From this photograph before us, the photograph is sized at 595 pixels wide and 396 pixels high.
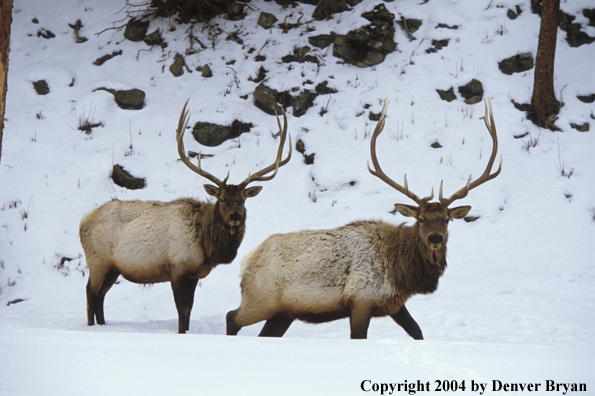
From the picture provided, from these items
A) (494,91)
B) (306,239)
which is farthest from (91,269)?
(494,91)

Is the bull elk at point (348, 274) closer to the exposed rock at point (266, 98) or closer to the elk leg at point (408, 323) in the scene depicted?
the elk leg at point (408, 323)

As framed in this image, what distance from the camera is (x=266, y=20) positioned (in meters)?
14.8

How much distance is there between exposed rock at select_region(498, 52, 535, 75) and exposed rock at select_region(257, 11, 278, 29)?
567 centimetres

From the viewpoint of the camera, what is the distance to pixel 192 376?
10.8ft

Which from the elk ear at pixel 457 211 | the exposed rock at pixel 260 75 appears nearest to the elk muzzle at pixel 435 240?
the elk ear at pixel 457 211

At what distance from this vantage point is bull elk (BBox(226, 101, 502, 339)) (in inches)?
229

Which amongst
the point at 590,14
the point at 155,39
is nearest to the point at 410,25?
the point at 590,14

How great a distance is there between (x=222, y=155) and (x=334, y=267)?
20.8ft

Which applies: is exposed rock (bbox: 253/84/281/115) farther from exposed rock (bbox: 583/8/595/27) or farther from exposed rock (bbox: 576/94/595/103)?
exposed rock (bbox: 583/8/595/27)

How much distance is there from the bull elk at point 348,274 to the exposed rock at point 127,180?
17.7ft

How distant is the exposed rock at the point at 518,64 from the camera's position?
1283 cm

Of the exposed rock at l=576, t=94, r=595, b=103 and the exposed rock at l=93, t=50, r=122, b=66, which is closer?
the exposed rock at l=576, t=94, r=595, b=103

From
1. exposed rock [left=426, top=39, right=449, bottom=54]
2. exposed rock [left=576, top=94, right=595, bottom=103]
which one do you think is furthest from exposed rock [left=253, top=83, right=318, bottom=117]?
exposed rock [left=576, top=94, right=595, bottom=103]

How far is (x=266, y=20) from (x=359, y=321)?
10.8m
